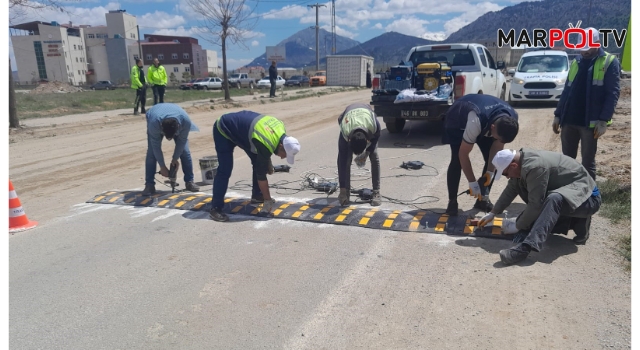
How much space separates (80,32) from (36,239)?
8913cm

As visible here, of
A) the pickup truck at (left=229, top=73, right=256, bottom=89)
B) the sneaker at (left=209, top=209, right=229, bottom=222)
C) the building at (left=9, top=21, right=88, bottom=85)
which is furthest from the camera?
the building at (left=9, top=21, right=88, bottom=85)

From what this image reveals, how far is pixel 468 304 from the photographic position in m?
3.32

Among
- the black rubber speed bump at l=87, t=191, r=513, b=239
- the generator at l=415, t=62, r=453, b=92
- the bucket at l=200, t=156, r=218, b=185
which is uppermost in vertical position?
the generator at l=415, t=62, r=453, b=92

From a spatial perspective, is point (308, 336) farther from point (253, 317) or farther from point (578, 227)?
point (578, 227)

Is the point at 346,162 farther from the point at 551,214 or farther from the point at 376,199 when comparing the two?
the point at 551,214

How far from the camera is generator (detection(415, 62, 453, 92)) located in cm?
966

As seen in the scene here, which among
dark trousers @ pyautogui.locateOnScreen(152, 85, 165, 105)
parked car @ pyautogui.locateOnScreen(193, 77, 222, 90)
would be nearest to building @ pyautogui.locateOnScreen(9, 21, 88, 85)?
parked car @ pyautogui.locateOnScreen(193, 77, 222, 90)

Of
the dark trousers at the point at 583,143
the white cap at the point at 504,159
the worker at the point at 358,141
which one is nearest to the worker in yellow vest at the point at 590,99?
the dark trousers at the point at 583,143

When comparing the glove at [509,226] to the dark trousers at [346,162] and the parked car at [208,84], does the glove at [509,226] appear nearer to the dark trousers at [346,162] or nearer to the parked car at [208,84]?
the dark trousers at [346,162]

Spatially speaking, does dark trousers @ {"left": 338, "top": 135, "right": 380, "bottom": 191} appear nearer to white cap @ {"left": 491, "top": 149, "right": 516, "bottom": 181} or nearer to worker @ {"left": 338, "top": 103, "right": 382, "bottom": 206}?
worker @ {"left": 338, "top": 103, "right": 382, "bottom": 206}

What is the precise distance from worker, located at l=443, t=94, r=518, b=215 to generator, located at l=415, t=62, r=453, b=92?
4765mm

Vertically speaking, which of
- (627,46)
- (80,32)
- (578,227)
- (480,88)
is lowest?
(578,227)

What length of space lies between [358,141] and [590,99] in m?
2.82

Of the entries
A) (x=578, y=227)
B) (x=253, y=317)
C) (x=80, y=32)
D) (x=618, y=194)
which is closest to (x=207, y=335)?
(x=253, y=317)
